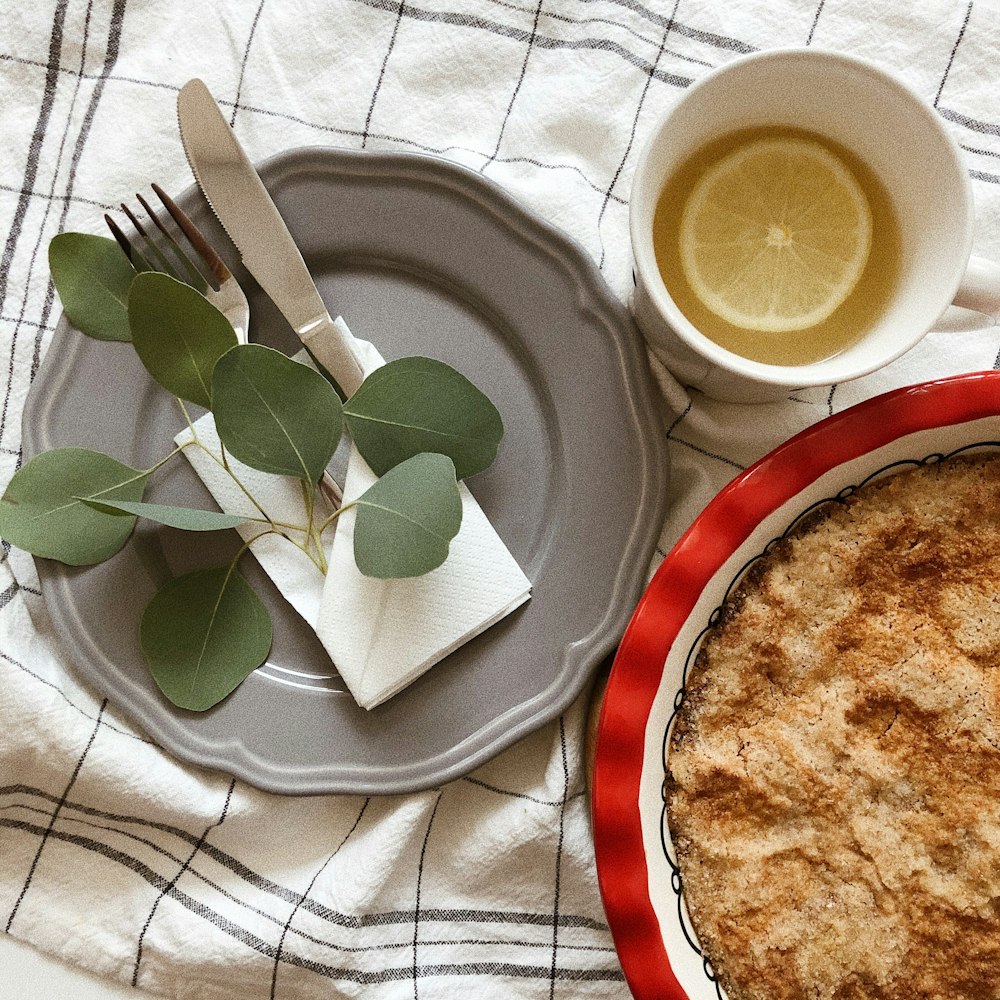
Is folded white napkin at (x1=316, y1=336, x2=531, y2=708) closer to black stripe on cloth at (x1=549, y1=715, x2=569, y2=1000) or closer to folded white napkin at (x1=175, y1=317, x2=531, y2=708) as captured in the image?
folded white napkin at (x1=175, y1=317, x2=531, y2=708)

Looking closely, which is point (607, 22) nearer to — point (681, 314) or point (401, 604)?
point (681, 314)

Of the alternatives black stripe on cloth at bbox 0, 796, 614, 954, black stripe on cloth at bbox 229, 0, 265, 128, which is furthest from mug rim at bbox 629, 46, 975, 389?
black stripe on cloth at bbox 0, 796, 614, 954

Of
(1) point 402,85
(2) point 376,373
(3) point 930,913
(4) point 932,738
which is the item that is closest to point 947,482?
(4) point 932,738

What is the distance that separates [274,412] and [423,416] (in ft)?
0.39

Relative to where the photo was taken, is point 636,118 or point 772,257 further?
point 636,118

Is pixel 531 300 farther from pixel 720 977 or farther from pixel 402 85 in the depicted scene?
pixel 720 977

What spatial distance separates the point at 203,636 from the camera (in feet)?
2.45

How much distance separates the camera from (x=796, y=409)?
790 mm

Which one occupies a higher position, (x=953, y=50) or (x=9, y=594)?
(x=953, y=50)

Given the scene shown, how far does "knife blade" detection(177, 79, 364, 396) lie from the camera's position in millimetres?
719

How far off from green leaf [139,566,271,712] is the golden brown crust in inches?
14.2

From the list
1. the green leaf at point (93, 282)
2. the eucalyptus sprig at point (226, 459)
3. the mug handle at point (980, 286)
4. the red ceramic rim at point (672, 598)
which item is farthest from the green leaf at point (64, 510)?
the mug handle at point (980, 286)

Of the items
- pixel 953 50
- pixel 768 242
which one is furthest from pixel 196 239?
pixel 953 50

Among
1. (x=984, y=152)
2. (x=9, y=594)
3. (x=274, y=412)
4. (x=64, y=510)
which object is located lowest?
(x=9, y=594)
